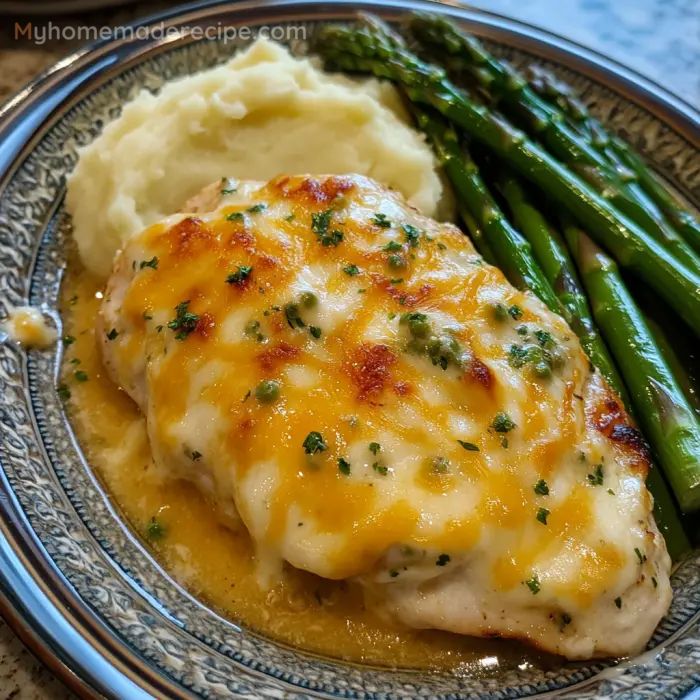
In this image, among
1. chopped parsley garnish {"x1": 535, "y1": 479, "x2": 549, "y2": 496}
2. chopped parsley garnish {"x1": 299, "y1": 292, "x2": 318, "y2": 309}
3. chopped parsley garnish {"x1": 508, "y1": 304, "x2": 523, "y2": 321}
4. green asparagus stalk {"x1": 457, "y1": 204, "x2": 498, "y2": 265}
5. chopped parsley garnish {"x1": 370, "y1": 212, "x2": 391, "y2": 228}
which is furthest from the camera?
green asparagus stalk {"x1": 457, "y1": 204, "x2": 498, "y2": 265}

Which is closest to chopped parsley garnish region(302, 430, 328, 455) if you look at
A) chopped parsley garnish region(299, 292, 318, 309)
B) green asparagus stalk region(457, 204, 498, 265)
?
chopped parsley garnish region(299, 292, 318, 309)

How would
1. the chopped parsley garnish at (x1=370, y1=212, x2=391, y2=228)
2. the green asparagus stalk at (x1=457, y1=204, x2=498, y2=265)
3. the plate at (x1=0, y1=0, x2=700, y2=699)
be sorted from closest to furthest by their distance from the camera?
1. the plate at (x1=0, y1=0, x2=700, y2=699)
2. the chopped parsley garnish at (x1=370, y1=212, x2=391, y2=228)
3. the green asparagus stalk at (x1=457, y1=204, x2=498, y2=265)

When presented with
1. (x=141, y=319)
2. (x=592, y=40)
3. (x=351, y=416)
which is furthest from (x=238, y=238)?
(x=592, y=40)

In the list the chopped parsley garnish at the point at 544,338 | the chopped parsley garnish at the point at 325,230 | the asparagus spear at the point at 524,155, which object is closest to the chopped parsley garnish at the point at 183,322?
the chopped parsley garnish at the point at 325,230

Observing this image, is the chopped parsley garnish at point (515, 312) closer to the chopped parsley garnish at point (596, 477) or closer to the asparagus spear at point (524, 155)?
the chopped parsley garnish at point (596, 477)

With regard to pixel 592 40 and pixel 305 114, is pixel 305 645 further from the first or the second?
pixel 592 40

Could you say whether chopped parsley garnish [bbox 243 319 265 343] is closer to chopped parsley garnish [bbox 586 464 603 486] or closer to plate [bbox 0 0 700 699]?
plate [bbox 0 0 700 699]
